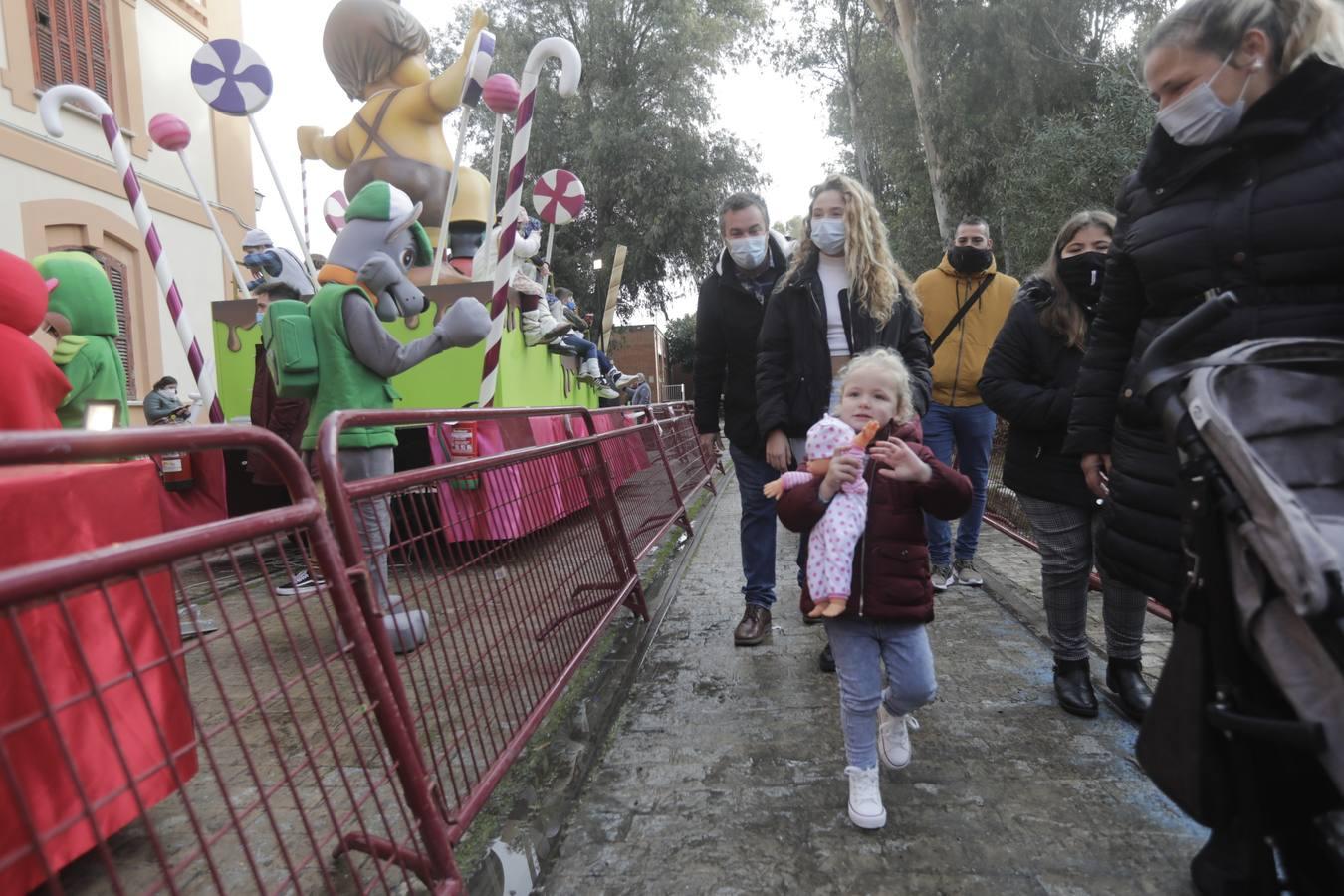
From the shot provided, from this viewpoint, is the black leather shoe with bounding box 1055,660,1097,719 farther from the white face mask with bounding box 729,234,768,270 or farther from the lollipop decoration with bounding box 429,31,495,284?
the lollipop decoration with bounding box 429,31,495,284

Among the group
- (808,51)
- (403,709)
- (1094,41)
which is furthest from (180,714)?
(808,51)

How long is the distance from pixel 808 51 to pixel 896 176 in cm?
574

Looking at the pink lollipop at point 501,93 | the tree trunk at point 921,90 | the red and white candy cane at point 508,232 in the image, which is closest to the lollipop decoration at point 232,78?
the pink lollipop at point 501,93

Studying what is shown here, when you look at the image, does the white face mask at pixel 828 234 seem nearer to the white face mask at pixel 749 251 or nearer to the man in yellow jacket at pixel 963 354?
the white face mask at pixel 749 251

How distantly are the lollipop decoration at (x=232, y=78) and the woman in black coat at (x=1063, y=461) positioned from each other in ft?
17.6

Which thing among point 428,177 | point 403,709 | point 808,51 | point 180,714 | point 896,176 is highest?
point 808,51

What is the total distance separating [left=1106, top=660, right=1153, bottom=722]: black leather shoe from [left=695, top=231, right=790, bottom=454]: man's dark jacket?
1.62 m

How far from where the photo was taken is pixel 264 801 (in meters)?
1.32

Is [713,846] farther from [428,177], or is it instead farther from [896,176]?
[896,176]

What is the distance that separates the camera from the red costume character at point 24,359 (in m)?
2.31

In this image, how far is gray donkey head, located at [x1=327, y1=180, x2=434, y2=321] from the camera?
3.91 m

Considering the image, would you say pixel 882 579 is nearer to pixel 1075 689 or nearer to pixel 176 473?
pixel 1075 689

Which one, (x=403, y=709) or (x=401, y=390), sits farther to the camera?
(x=401, y=390)

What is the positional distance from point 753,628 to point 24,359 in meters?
2.90
